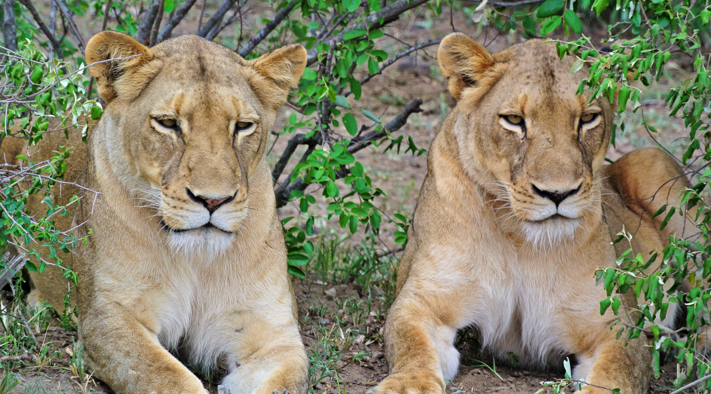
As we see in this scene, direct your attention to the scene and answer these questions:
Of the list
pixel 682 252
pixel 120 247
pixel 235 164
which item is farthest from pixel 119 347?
pixel 682 252

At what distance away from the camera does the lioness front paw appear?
9.57ft

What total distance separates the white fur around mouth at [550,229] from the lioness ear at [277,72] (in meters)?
1.06

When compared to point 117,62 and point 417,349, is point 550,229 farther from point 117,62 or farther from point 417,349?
point 117,62

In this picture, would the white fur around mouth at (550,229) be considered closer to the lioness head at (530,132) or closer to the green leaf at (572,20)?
the lioness head at (530,132)

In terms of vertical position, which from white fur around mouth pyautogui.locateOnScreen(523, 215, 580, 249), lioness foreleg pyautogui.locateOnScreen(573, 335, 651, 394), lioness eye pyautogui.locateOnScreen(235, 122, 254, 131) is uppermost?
lioness eye pyautogui.locateOnScreen(235, 122, 254, 131)

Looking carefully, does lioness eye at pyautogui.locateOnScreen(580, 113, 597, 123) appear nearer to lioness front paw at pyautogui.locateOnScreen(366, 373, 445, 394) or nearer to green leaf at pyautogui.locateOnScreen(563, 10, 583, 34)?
green leaf at pyautogui.locateOnScreen(563, 10, 583, 34)

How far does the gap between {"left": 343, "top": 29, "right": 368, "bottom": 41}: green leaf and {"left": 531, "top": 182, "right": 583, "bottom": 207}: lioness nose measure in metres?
1.27

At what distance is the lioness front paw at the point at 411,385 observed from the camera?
2.92m

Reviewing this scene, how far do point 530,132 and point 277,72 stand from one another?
0.98 m

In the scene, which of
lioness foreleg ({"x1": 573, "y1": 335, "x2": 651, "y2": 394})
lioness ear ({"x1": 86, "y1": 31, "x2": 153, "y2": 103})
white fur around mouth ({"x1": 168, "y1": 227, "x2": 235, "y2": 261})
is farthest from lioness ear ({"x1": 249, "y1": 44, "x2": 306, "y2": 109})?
lioness foreleg ({"x1": 573, "y1": 335, "x2": 651, "y2": 394})

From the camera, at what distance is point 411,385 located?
2938 mm

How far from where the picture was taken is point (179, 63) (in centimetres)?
299

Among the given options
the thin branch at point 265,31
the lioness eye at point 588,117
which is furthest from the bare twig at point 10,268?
the lioness eye at point 588,117

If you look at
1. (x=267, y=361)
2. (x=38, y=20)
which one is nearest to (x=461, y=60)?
(x=267, y=361)
